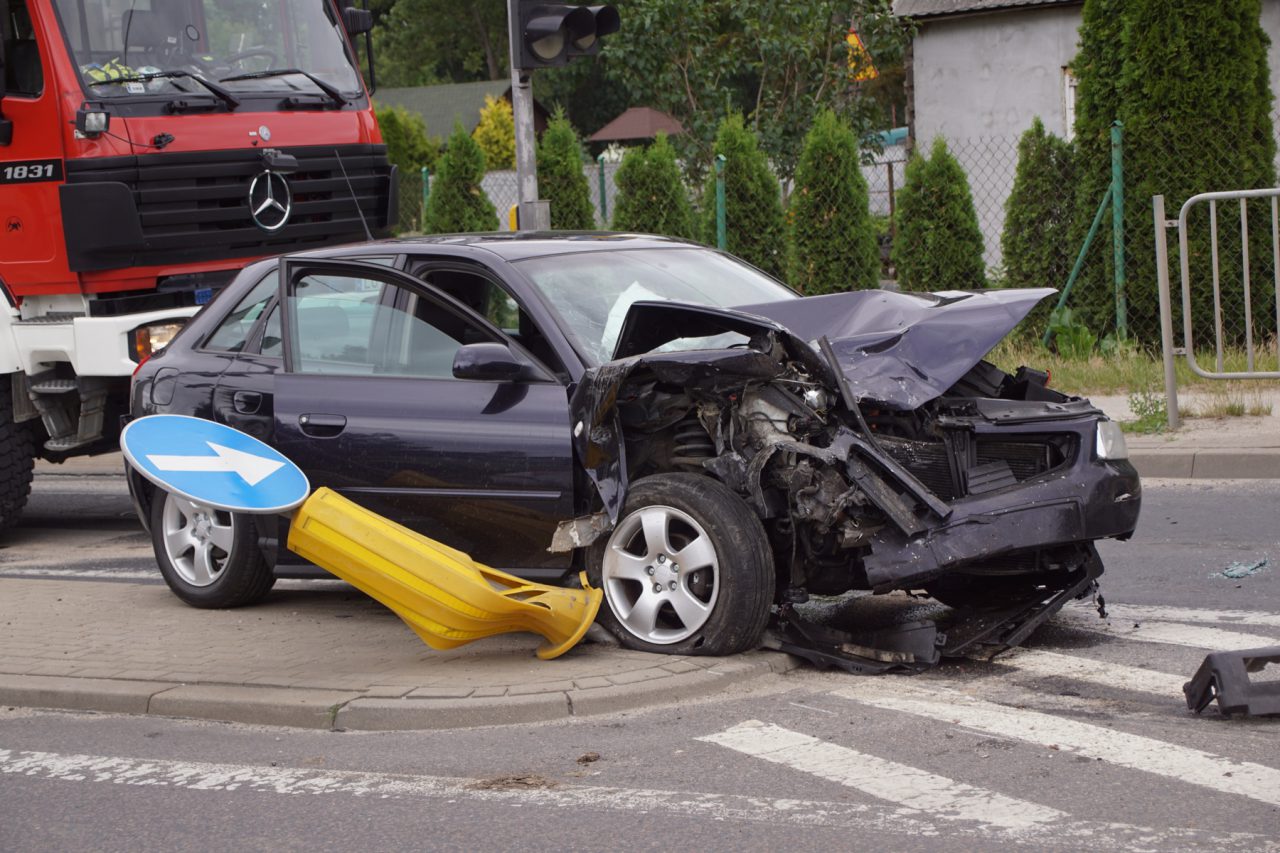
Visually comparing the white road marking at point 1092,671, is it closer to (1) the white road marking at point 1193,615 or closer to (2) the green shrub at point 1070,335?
(1) the white road marking at point 1193,615

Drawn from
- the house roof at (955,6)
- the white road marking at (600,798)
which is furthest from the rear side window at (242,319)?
the house roof at (955,6)

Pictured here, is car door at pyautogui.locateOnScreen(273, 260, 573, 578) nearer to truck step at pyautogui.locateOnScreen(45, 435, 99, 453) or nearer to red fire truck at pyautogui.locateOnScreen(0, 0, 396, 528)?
red fire truck at pyautogui.locateOnScreen(0, 0, 396, 528)

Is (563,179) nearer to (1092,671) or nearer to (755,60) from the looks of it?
(755,60)

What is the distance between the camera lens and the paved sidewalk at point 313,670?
18.6ft

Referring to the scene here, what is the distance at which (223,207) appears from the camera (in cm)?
1077

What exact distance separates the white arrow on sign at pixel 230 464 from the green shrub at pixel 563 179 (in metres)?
12.9

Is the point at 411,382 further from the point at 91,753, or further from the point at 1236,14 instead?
the point at 1236,14

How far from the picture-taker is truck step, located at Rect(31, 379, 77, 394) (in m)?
10.2

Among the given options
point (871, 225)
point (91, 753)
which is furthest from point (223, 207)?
point (871, 225)

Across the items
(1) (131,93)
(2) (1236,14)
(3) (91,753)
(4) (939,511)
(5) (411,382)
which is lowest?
(3) (91,753)

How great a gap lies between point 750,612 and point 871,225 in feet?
36.7

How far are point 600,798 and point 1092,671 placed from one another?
7.00 feet

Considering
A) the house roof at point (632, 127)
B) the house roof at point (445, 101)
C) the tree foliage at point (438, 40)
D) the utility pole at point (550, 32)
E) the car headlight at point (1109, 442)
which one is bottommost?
the car headlight at point (1109, 442)

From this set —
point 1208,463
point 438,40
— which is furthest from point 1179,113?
point 438,40
